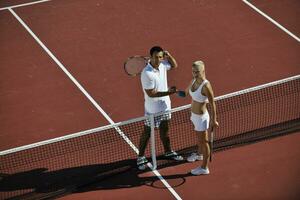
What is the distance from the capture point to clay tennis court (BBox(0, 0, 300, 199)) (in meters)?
13.0

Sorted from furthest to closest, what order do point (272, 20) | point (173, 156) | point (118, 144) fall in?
1. point (272, 20)
2. point (118, 144)
3. point (173, 156)

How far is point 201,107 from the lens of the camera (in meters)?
12.7

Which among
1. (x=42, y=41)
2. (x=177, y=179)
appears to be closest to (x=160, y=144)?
(x=177, y=179)

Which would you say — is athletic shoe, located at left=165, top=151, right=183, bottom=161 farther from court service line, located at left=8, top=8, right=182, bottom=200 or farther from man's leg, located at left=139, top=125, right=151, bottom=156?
man's leg, located at left=139, top=125, right=151, bottom=156

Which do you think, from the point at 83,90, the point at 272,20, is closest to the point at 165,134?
the point at 83,90

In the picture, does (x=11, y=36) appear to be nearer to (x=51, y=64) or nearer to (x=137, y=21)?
(x=51, y=64)

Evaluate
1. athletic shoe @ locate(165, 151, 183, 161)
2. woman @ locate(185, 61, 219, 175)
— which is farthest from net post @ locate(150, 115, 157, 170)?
woman @ locate(185, 61, 219, 175)

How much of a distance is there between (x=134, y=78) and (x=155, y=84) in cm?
352

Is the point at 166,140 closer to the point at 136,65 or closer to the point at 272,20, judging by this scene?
the point at 136,65

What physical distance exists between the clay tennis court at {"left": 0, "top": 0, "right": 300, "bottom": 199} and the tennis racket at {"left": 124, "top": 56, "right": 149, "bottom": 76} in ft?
5.97

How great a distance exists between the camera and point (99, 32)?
712 inches

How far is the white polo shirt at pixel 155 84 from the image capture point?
501 inches

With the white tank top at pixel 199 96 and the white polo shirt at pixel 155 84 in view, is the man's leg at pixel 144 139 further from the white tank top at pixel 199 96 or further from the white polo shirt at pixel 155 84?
the white tank top at pixel 199 96

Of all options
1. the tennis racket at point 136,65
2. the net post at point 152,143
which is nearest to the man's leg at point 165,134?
the net post at point 152,143
